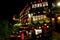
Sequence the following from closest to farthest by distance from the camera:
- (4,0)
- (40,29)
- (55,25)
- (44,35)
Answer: (44,35) < (40,29) < (55,25) < (4,0)

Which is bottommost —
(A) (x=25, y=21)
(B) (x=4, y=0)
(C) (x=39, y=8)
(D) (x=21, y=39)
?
(D) (x=21, y=39)

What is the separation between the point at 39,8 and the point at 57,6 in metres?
0.69

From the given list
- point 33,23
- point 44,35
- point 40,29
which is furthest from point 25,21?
point 44,35

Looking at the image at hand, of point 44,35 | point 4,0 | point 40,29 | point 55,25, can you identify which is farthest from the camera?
point 4,0

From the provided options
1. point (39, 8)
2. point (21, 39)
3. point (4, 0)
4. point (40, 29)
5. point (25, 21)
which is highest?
point (4, 0)

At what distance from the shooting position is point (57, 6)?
13.6 feet

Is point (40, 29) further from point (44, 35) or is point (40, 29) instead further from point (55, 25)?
point (55, 25)

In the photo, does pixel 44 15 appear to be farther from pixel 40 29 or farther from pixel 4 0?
pixel 4 0

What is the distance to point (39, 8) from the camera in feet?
12.7

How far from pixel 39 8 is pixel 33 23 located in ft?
1.65

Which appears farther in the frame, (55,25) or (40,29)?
(55,25)

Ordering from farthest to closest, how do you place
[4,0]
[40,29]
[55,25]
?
[4,0], [55,25], [40,29]

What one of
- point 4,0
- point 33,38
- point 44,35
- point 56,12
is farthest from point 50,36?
point 4,0

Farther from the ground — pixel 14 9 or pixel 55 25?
pixel 14 9
